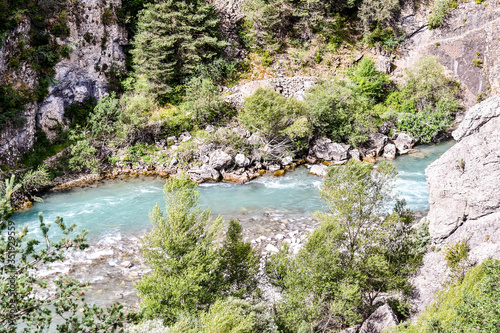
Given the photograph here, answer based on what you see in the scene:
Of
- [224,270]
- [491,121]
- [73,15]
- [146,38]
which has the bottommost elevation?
[224,270]

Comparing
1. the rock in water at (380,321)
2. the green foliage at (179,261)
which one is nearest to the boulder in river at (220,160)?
the green foliage at (179,261)

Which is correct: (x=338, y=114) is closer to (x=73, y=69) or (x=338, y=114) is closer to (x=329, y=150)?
(x=329, y=150)

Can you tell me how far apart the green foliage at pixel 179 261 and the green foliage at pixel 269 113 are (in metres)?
20.0

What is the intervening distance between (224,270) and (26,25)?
31.6 metres

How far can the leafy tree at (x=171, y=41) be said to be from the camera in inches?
1478

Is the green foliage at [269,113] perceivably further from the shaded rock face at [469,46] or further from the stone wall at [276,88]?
the shaded rock face at [469,46]

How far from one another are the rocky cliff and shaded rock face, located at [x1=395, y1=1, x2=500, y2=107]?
88.2ft

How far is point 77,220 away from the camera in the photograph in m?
25.9

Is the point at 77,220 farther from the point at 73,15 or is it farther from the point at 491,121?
the point at 491,121

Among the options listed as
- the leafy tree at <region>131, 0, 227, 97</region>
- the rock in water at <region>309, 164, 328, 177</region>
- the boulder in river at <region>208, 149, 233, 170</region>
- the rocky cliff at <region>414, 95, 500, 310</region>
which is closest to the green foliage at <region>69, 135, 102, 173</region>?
the leafy tree at <region>131, 0, 227, 97</region>

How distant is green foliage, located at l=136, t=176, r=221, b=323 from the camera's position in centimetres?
1338

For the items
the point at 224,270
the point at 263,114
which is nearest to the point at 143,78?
the point at 263,114

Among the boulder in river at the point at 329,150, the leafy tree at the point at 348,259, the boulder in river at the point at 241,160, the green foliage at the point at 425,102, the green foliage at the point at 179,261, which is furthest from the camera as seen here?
the green foliage at the point at 425,102

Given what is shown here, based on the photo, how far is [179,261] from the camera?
13766 millimetres
